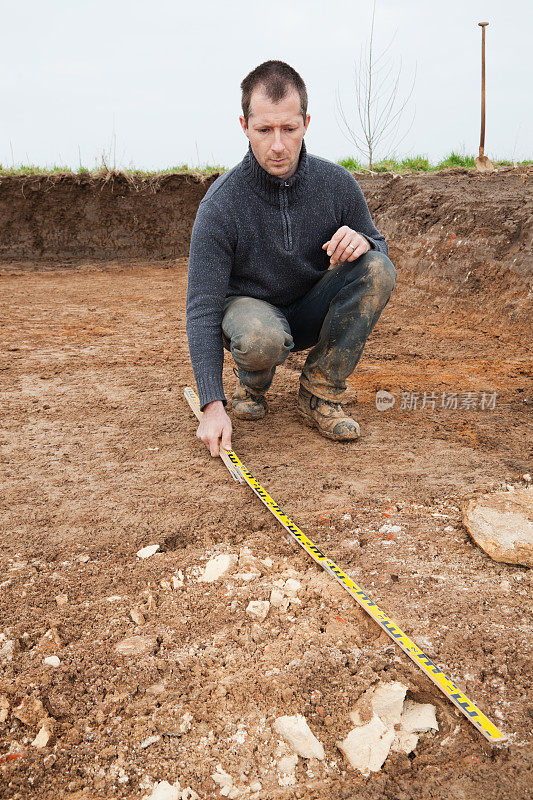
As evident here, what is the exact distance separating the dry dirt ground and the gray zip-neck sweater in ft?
1.87

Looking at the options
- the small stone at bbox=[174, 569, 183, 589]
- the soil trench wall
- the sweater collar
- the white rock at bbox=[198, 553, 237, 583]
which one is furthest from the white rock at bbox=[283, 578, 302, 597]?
the soil trench wall

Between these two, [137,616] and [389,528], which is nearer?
[137,616]

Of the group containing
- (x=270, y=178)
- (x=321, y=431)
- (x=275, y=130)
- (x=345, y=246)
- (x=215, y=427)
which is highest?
(x=275, y=130)

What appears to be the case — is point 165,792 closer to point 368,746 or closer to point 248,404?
point 368,746

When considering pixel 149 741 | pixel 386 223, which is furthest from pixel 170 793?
pixel 386 223

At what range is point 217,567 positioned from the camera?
6.19 ft

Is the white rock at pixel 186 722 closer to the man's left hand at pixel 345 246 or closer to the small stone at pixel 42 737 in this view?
the small stone at pixel 42 737

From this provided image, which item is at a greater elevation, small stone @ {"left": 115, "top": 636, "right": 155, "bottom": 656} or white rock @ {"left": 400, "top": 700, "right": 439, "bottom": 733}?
small stone @ {"left": 115, "top": 636, "right": 155, "bottom": 656}

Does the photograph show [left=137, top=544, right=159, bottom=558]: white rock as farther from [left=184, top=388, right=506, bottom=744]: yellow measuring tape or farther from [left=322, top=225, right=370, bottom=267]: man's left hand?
[left=322, top=225, right=370, bottom=267]: man's left hand

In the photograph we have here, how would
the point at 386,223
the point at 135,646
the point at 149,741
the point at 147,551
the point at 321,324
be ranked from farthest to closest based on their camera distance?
the point at 386,223 < the point at 321,324 < the point at 147,551 < the point at 135,646 < the point at 149,741

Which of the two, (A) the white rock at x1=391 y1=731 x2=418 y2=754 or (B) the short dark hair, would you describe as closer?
(A) the white rock at x1=391 y1=731 x2=418 y2=754

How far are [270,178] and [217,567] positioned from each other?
Answer: 1609 millimetres

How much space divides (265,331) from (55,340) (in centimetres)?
286

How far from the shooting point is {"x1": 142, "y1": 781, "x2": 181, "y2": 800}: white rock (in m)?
1.24
